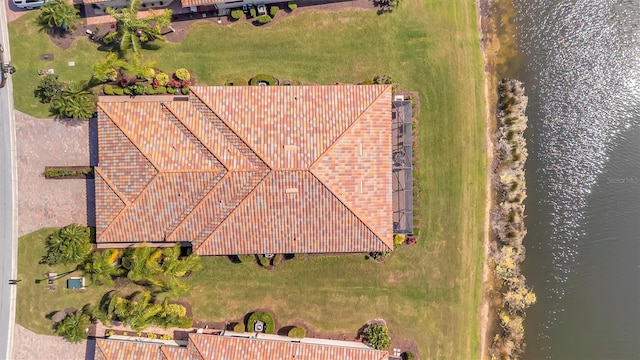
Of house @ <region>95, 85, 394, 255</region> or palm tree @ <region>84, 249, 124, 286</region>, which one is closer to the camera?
house @ <region>95, 85, 394, 255</region>

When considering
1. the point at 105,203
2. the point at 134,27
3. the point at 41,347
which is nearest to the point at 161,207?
the point at 105,203

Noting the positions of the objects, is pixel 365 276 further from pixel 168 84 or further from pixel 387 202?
pixel 168 84

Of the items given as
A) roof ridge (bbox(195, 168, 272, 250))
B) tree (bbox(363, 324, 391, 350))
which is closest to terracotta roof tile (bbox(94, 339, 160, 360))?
roof ridge (bbox(195, 168, 272, 250))

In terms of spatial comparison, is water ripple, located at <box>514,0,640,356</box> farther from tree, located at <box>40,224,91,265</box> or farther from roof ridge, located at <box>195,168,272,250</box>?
tree, located at <box>40,224,91,265</box>

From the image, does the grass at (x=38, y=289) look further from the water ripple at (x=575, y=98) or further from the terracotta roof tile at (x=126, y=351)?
the water ripple at (x=575, y=98)

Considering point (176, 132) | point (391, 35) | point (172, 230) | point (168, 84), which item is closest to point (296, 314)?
point (172, 230)

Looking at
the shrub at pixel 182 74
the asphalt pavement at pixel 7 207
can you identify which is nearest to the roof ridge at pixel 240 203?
the shrub at pixel 182 74

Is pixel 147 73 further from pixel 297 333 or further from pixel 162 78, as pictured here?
pixel 297 333
